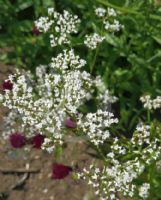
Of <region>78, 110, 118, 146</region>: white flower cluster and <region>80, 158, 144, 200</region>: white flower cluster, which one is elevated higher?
<region>78, 110, 118, 146</region>: white flower cluster

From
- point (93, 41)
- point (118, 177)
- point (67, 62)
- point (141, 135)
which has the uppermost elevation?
point (93, 41)

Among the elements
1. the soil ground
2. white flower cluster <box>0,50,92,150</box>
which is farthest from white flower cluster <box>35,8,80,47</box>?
the soil ground

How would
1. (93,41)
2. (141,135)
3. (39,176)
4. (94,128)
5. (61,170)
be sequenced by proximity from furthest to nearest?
(39,176) → (61,170) → (93,41) → (141,135) → (94,128)

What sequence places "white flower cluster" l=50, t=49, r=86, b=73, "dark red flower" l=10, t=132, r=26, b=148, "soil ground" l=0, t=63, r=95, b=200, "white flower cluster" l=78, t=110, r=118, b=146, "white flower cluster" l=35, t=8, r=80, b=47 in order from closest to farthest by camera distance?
"white flower cluster" l=78, t=110, r=118, b=146, "white flower cluster" l=50, t=49, r=86, b=73, "white flower cluster" l=35, t=8, r=80, b=47, "dark red flower" l=10, t=132, r=26, b=148, "soil ground" l=0, t=63, r=95, b=200

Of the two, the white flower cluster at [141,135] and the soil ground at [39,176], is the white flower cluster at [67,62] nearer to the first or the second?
the white flower cluster at [141,135]

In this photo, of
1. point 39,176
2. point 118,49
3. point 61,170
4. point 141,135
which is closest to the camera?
point 141,135

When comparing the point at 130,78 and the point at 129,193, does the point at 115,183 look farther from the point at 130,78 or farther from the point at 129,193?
the point at 130,78

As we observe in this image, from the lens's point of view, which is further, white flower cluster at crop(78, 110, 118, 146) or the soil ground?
the soil ground

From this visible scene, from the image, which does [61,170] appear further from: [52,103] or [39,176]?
[52,103]

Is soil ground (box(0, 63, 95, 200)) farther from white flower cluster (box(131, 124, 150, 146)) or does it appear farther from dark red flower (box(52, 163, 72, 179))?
white flower cluster (box(131, 124, 150, 146))

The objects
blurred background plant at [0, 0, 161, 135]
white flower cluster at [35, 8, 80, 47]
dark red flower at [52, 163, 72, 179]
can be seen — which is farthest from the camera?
blurred background plant at [0, 0, 161, 135]

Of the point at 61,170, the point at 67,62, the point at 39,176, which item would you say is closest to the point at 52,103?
the point at 67,62
